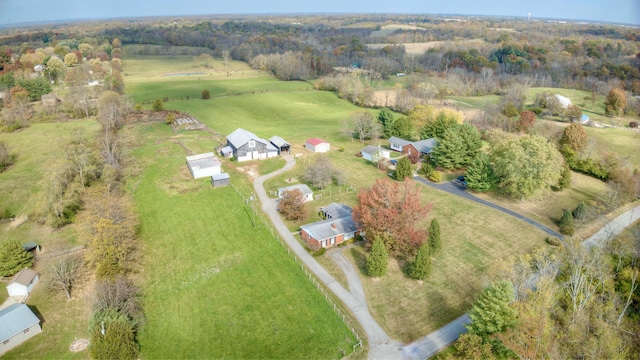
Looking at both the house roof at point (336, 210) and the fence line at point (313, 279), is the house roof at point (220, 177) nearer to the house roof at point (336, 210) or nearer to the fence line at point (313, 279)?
the fence line at point (313, 279)

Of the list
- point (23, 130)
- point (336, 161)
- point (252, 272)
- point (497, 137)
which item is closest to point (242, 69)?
point (23, 130)

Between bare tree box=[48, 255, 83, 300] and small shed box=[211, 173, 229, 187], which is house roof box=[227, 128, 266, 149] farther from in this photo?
bare tree box=[48, 255, 83, 300]

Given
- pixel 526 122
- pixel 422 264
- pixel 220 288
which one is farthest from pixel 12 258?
pixel 526 122

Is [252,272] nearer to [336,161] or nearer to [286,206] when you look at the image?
[286,206]

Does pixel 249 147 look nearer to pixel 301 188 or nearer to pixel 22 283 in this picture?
pixel 301 188

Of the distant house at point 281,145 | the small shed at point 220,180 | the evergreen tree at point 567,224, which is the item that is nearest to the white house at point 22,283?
the small shed at point 220,180

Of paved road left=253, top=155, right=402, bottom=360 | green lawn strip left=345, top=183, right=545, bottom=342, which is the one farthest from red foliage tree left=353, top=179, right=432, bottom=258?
paved road left=253, top=155, right=402, bottom=360

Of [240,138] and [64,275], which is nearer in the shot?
[64,275]
